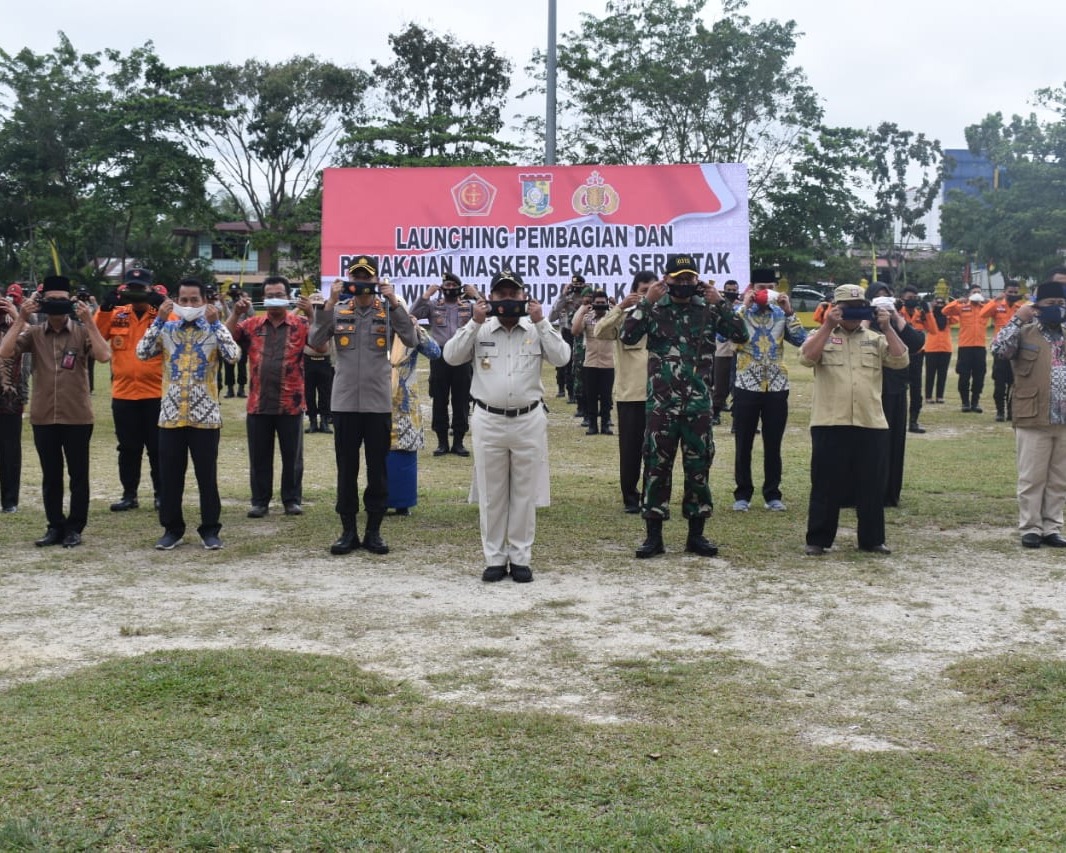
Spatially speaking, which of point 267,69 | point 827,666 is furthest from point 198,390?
point 267,69

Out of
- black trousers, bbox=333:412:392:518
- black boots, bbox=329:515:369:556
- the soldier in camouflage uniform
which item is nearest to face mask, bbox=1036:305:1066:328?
the soldier in camouflage uniform

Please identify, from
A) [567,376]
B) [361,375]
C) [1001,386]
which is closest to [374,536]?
[361,375]

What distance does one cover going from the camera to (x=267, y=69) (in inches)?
1446

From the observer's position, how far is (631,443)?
985 centimetres

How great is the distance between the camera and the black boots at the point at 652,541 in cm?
824

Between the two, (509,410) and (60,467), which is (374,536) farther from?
(60,467)

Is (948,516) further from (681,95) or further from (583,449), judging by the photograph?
(681,95)

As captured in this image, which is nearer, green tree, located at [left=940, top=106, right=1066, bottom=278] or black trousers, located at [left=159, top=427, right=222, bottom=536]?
black trousers, located at [left=159, top=427, right=222, bottom=536]

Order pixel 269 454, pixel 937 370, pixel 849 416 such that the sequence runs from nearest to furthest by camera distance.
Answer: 1. pixel 849 416
2. pixel 269 454
3. pixel 937 370

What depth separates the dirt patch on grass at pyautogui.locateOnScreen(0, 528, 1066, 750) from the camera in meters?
5.36

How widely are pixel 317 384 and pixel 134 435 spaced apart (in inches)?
217

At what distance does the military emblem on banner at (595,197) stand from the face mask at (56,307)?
5073 mm

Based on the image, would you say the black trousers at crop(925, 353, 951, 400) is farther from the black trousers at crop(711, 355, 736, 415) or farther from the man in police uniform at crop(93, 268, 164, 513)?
the man in police uniform at crop(93, 268, 164, 513)

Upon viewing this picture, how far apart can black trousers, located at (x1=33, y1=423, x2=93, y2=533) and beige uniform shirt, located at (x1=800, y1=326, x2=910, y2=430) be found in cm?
513
